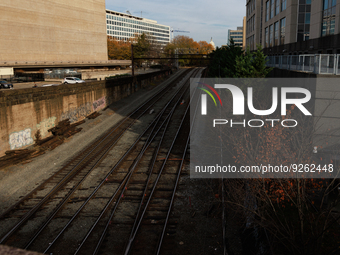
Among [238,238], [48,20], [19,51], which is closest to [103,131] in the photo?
[238,238]

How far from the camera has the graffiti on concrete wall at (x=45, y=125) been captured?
811 inches

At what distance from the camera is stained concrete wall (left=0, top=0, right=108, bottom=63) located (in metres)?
58.2

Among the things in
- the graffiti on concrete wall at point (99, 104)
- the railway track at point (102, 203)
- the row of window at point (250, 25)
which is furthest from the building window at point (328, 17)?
the row of window at point (250, 25)

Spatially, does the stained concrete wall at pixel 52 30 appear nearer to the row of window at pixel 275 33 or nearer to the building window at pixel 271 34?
the row of window at pixel 275 33

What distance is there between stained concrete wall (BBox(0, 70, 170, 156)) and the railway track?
4.41 m

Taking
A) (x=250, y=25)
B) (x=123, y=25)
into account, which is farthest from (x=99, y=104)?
(x=123, y=25)

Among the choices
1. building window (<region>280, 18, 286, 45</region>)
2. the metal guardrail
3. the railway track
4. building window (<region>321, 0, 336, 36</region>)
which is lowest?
the railway track

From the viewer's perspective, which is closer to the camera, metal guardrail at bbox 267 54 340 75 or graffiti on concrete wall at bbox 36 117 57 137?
metal guardrail at bbox 267 54 340 75

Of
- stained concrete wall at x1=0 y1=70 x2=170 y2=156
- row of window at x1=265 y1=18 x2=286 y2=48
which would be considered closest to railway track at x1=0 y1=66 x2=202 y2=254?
stained concrete wall at x1=0 y1=70 x2=170 y2=156

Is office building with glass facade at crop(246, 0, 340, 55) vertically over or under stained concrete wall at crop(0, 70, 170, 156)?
over

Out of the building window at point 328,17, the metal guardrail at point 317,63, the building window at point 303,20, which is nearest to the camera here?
the metal guardrail at point 317,63

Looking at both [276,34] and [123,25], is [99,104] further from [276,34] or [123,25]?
[123,25]

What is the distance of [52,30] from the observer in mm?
65938

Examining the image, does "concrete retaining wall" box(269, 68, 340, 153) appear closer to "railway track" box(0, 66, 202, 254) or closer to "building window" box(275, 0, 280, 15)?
"railway track" box(0, 66, 202, 254)
